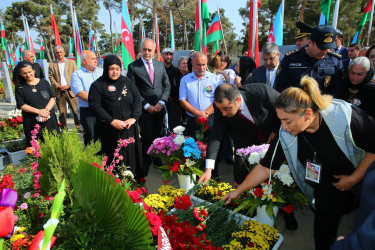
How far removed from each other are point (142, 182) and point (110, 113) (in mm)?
1106

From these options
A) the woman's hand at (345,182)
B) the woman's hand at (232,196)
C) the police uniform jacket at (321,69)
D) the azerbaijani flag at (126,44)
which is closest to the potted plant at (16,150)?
the azerbaijani flag at (126,44)

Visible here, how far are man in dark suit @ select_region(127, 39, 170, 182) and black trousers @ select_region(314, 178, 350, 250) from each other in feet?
8.54

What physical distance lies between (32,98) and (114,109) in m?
1.74

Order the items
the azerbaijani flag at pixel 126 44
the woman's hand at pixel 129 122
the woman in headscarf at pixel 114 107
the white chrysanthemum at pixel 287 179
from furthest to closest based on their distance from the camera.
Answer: the azerbaijani flag at pixel 126 44 → the woman's hand at pixel 129 122 → the woman in headscarf at pixel 114 107 → the white chrysanthemum at pixel 287 179

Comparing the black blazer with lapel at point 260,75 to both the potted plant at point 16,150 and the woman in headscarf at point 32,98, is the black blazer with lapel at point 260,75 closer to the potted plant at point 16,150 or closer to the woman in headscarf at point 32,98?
the woman in headscarf at point 32,98

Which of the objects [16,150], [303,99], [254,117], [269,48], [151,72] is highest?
[269,48]

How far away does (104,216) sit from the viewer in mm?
946

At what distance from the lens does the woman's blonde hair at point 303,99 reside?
1.59 m

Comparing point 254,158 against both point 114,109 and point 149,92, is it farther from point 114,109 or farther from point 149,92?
point 149,92

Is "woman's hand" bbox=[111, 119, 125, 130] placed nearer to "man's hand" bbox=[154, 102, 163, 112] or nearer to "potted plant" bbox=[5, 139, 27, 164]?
"man's hand" bbox=[154, 102, 163, 112]

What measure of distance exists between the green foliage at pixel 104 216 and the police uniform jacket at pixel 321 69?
2.81 meters

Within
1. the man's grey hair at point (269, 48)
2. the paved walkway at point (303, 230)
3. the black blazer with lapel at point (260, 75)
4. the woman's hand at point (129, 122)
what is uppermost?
the man's grey hair at point (269, 48)

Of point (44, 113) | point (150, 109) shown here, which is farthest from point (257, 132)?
point (44, 113)

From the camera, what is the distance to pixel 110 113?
3.23 metres
